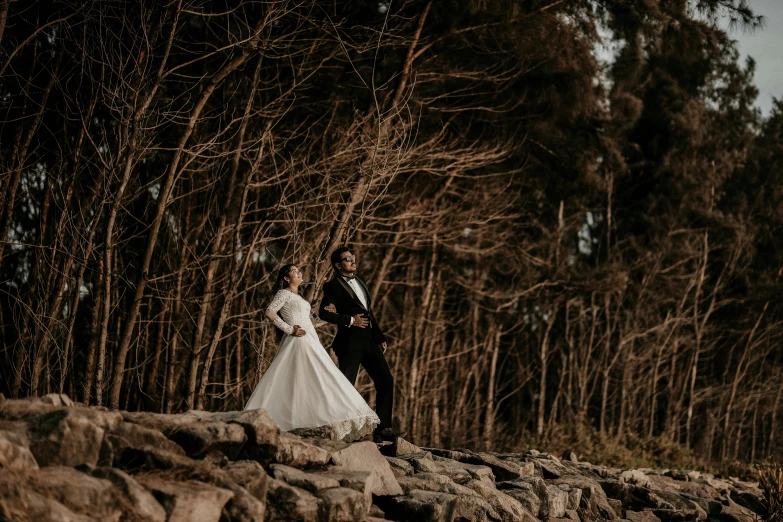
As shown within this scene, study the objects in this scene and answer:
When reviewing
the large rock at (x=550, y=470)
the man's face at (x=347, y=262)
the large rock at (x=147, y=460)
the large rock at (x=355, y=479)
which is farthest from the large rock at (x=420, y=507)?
the large rock at (x=550, y=470)

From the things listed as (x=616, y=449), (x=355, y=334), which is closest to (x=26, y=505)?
(x=355, y=334)

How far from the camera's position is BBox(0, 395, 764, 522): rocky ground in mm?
4953

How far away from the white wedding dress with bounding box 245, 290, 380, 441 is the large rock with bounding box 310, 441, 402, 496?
1.91 feet

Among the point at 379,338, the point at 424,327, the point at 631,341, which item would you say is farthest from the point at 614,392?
the point at 379,338

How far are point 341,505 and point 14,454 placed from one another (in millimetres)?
2279

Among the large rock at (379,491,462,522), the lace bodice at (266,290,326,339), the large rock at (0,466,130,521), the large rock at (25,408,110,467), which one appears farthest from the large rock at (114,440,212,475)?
the lace bodice at (266,290,326,339)

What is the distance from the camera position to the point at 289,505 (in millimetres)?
6152

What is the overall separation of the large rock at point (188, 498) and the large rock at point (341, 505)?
819 millimetres

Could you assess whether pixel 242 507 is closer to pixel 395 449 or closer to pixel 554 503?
pixel 395 449

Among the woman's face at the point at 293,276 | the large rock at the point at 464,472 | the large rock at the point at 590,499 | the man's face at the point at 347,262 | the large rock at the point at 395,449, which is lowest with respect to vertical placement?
the large rock at the point at 590,499

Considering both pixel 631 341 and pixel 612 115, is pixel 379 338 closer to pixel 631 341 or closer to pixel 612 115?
pixel 612 115

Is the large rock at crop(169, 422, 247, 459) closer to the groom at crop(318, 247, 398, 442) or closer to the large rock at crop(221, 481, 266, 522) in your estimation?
the large rock at crop(221, 481, 266, 522)

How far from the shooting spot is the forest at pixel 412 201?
36.0ft

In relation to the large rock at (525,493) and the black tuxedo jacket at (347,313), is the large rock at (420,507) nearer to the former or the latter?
the large rock at (525,493)
